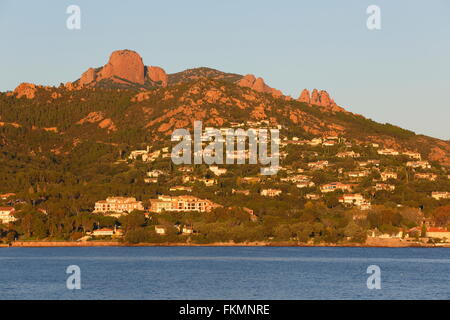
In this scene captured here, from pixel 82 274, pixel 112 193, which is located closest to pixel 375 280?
pixel 82 274

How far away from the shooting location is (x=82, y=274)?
6006 cm

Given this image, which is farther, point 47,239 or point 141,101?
point 141,101

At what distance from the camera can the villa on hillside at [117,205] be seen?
114 m

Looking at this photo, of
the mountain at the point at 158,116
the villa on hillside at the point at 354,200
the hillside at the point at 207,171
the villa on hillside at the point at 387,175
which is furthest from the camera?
the mountain at the point at 158,116

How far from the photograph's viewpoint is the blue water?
48.7 metres

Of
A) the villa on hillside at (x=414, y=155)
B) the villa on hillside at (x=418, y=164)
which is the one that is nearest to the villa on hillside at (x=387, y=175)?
the villa on hillside at (x=418, y=164)

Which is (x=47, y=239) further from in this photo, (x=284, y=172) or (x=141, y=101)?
(x=141, y=101)

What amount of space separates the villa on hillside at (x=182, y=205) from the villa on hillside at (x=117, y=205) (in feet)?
7.00

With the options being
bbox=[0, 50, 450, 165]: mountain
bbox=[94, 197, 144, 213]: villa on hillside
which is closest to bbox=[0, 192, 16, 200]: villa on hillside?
bbox=[94, 197, 144, 213]: villa on hillside

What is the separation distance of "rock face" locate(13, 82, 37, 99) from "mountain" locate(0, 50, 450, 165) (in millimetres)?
196

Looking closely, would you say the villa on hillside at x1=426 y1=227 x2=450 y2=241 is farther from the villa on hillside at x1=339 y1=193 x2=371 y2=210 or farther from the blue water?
the villa on hillside at x1=339 y1=193 x2=371 y2=210

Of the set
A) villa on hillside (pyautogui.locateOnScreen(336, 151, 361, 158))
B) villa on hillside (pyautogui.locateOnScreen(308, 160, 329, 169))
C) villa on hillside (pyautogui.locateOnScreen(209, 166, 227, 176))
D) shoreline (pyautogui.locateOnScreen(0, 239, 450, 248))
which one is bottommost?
shoreline (pyautogui.locateOnScreen(0, 239, 450, 248))

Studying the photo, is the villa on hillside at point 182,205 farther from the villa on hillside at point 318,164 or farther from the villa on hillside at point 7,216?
the villa on hillside at point 318,164

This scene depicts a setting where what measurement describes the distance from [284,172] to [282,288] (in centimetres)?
8541
